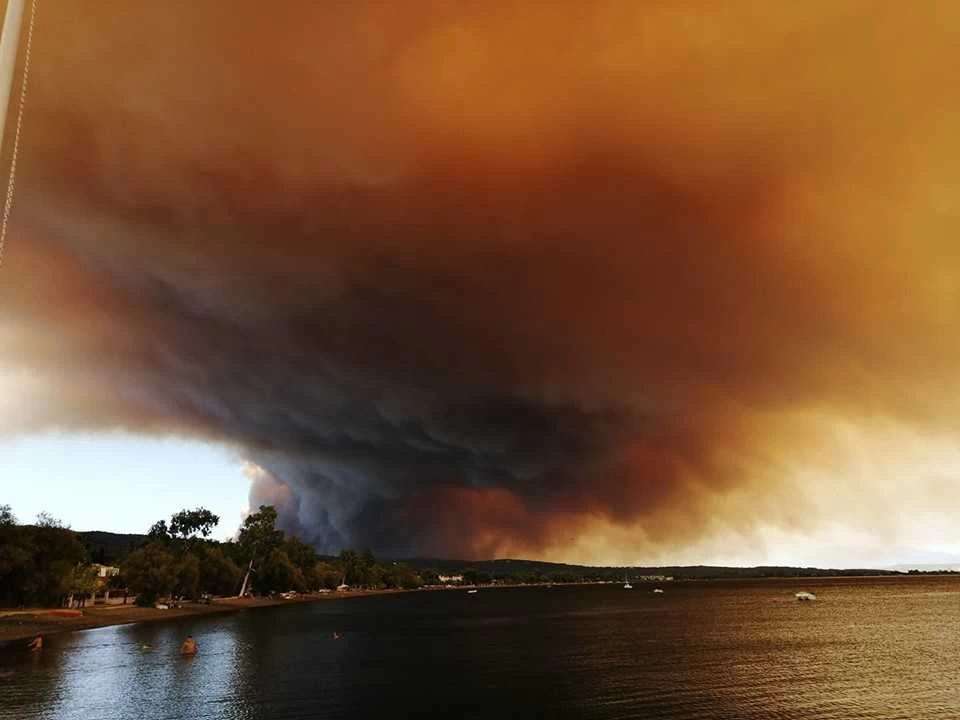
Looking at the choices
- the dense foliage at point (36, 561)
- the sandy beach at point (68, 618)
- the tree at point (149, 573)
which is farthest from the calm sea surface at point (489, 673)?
the tree at point (149, 573)

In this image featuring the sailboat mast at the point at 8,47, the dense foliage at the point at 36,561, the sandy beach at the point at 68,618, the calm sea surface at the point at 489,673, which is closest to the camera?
the sailboat mast at the point at 8,47

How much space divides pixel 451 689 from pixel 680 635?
7572 centimetres

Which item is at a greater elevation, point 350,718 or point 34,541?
point 34,541

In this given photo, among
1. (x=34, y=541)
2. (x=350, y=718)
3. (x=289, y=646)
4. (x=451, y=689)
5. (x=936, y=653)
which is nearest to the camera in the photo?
(x=350, y=718)

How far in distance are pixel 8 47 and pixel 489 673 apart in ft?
278

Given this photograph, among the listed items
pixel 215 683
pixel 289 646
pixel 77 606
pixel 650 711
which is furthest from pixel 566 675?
pixel 77 606

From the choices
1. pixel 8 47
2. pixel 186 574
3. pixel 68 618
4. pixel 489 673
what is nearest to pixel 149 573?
pixel 186 574

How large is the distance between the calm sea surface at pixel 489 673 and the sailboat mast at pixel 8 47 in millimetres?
57320

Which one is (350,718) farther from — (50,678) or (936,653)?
(936,653)

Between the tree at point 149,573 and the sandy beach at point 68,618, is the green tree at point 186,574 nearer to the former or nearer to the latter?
the tree at point 149,573

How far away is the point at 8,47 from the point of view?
14.5 metres

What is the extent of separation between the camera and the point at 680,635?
130 meters

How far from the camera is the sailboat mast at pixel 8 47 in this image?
14172 mm

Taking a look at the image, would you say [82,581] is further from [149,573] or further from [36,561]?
[149,573]
